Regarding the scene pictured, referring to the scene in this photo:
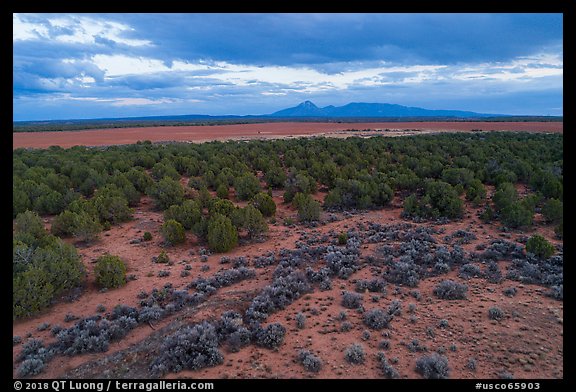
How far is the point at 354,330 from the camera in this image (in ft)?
25.3

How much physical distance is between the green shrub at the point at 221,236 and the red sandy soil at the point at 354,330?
1.05 m

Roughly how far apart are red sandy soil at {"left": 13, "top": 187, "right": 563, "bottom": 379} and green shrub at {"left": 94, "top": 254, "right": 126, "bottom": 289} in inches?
10.1

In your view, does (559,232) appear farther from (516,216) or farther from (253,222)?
(253,222)

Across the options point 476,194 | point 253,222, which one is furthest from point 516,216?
point 253,222

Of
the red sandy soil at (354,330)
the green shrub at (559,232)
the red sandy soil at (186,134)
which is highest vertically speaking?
the red sandy soil at (186,134)

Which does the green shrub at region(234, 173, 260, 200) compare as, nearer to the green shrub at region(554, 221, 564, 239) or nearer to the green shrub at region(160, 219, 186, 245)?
the green shrub at region(160, 219, 186, 245)

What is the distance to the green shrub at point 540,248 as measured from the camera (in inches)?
421

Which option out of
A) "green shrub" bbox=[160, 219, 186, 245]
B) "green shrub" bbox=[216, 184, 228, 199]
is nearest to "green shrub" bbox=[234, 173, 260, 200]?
"green shrub" bbox=[216, 184, 228, 199]

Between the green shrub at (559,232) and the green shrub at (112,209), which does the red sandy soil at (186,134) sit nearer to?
the green shrub at (112,209)

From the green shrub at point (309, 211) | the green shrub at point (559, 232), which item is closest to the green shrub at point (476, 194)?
the green shrub at point (559, 232)

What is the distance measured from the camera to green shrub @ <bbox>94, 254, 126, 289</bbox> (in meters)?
9.88

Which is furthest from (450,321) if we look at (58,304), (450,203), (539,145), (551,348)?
(539,145)
